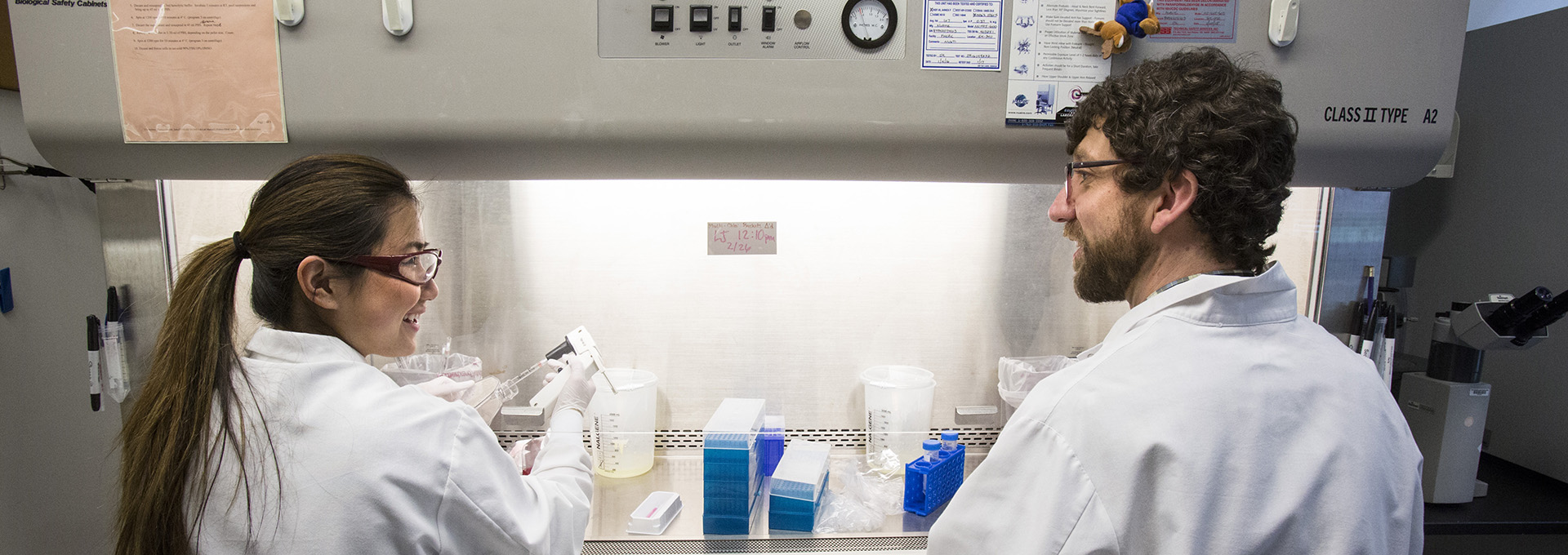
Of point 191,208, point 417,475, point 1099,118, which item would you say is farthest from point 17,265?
point 1099,118

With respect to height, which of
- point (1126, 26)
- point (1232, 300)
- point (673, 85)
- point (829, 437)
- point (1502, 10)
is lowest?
point (829, 437)

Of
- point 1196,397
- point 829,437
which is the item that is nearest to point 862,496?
point 829,437

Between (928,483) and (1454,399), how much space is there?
4.17ft

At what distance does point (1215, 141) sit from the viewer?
0.85m

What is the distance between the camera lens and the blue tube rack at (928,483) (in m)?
1.33

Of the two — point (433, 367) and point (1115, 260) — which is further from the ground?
point (1115, 260)

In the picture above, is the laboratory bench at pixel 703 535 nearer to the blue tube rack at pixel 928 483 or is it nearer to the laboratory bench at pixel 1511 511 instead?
the blue tube rack at pixel 928 483

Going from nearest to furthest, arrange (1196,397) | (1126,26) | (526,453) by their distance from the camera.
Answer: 1. (1196,397)
2. (1126,26)
3. (526,453)

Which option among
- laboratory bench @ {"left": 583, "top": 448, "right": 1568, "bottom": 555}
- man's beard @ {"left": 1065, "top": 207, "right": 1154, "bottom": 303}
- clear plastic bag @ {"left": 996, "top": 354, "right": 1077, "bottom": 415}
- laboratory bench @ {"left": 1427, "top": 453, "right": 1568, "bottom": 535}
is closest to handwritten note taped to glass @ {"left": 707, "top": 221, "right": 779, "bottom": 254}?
laboratory bench @ {"left": 583, "top": 448, "right": 1568, "bottom": 555}

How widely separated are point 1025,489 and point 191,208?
5.91 feet

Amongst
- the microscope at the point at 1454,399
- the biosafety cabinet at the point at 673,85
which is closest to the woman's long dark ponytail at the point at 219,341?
the biosafety cabinet at the point at 673,85

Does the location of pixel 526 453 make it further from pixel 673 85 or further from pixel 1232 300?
pixel 1232 300

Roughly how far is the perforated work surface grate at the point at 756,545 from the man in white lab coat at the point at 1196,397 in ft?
1.22

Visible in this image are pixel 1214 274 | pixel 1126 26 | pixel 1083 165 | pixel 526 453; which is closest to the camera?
pixel 1214 274
